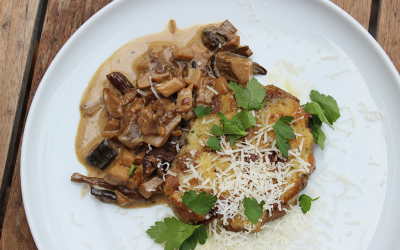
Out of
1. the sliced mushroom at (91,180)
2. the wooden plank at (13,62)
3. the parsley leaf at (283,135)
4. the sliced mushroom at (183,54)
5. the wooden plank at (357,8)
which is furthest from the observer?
the wooden plank at (357,8)

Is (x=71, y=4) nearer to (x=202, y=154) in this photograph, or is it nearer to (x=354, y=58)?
(x=202, y=154)

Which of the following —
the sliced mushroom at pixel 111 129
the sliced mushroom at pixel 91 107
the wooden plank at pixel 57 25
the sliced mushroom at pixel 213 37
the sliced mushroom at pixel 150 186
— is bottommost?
the sliced mushroom at pixel 150 186

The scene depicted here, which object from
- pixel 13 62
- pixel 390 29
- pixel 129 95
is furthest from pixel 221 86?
pixel 13 62

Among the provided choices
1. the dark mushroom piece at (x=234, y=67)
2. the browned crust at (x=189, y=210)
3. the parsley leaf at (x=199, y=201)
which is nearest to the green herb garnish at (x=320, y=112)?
the browned crust at (x=189, y=210)

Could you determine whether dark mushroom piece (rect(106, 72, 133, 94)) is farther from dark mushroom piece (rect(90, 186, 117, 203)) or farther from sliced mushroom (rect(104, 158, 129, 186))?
dark mushroom piece (rect(90, 186, 117, 203))

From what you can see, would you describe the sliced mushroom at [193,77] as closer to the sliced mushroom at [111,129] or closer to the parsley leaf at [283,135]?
the sliced mushroom at [111,129]

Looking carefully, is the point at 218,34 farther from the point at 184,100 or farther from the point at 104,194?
the point at 104,194
